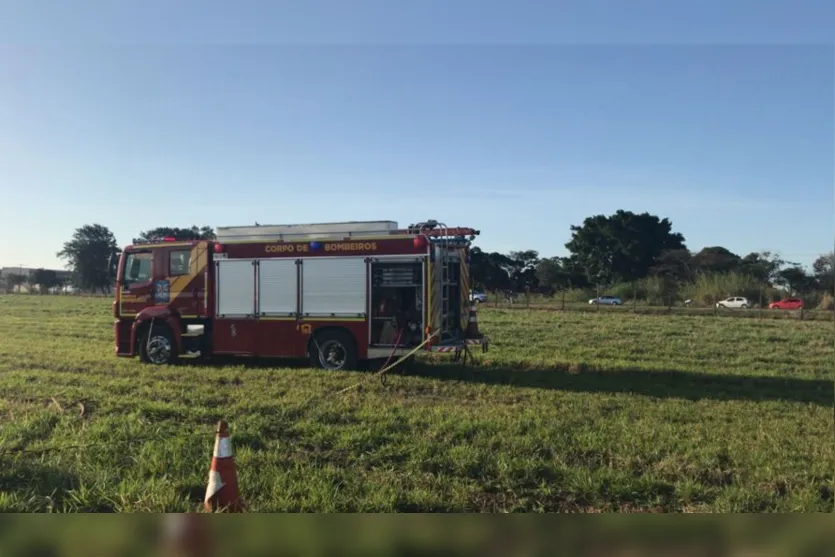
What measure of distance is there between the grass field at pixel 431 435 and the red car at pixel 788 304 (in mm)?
19489

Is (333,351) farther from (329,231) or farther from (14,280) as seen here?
(14,280)

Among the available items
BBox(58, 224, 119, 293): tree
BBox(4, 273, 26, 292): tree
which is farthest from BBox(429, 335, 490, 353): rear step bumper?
BBox(4, 273, 26, 292): tree

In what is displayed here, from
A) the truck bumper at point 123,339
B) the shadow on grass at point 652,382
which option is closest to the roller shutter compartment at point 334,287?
the shadow on grass at point 652,382

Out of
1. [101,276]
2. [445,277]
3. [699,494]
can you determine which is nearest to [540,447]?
[699,494]

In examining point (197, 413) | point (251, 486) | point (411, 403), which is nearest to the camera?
point (251, 486)

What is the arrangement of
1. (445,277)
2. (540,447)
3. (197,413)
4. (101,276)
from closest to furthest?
1. (540,447)
2. (197,413)
3. (445,277)
4. (101,276)

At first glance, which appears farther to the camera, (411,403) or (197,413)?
(411,403)

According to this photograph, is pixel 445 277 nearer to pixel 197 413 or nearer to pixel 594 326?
pixel 197 413

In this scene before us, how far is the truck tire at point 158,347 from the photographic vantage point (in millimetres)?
13070

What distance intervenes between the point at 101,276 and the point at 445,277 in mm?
9404

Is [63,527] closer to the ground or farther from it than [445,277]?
closer to the ground

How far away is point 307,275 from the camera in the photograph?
1231 centimetres

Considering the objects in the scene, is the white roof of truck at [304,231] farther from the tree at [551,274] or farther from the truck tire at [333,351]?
the tree at [551,274]

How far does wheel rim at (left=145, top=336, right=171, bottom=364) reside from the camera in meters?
13.1
